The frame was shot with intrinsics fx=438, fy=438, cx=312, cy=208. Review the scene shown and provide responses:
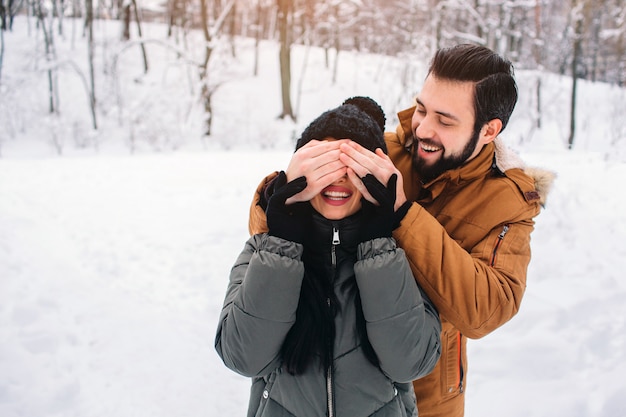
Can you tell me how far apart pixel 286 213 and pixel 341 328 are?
1.27 feet

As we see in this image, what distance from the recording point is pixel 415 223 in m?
1.27

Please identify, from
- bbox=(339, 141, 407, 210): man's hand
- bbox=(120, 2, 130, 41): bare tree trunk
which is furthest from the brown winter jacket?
bbox=(120, 2, 130, 41): bare tree trunk

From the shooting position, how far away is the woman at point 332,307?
1202 mm

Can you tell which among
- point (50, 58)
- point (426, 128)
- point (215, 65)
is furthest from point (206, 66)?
point (426, 128)

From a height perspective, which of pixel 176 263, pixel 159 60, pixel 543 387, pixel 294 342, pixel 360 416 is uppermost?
pixel 159 60

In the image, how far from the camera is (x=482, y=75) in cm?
144

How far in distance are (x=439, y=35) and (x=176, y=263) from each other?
74.5ft

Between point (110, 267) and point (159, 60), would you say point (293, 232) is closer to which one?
point (110, 267)

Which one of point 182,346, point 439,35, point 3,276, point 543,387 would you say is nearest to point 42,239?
point 3,276

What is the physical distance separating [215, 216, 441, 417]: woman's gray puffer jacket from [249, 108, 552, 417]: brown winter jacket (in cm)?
8

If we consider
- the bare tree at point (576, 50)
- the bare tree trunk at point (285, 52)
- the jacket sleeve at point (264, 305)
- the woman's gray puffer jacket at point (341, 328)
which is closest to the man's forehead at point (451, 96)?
the woman's gray puffer jacket at point (341, 328)

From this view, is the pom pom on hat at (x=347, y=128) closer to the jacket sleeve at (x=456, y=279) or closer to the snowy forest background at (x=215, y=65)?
the jacket sleeve at (x=456, y=279)

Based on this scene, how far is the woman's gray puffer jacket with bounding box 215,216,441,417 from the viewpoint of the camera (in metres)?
Result: 1.20

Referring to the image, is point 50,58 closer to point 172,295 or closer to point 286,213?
point 172,295
